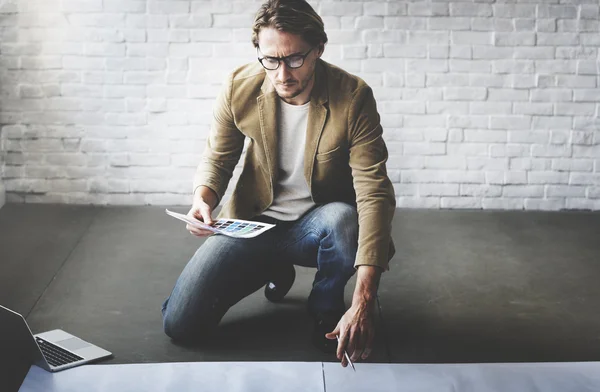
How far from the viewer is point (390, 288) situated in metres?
3.13

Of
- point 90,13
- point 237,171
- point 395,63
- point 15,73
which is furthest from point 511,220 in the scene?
point 15,73

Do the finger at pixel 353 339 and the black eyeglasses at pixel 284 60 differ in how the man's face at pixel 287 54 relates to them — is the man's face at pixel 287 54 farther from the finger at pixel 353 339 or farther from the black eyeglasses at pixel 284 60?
the finger at pixel 353 339

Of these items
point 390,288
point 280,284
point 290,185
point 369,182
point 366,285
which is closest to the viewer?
point 366,285

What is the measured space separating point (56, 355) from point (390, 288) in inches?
50.5

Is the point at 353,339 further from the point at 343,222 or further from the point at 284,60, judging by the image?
the point at 284,60

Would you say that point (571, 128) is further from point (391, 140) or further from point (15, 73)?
point (15, 73)

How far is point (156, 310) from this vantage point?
2895 mm

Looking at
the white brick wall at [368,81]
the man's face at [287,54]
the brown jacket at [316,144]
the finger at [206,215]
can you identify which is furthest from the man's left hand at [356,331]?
the white brick wall at [368,81]

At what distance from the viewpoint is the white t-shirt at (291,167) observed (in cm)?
253

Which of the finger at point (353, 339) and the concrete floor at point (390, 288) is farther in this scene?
the concrete floor at point (390, 288)

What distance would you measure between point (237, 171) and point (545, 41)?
5.39 ft

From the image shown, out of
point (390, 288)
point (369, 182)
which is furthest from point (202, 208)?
point (390, 288)

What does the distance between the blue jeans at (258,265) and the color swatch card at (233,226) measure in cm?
17

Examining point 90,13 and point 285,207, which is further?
point 90,13
